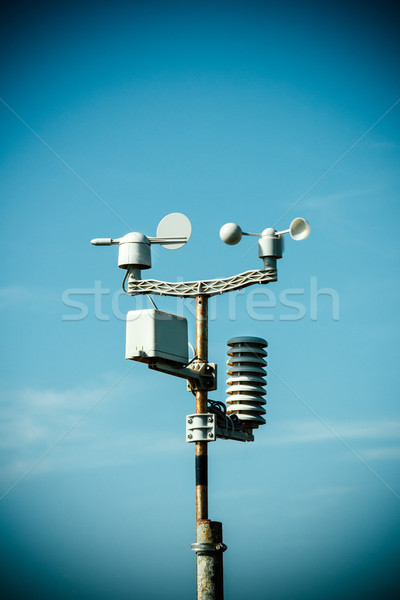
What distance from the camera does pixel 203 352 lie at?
678 inches

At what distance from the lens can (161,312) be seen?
16750 mm

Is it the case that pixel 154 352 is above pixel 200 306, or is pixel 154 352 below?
below

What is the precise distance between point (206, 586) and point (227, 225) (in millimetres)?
6200

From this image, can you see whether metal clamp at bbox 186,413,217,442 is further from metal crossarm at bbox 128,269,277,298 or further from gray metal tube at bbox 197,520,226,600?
metal crossarm at bbox 128,269,277,298

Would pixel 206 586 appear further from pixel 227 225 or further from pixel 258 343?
pixel 227 225

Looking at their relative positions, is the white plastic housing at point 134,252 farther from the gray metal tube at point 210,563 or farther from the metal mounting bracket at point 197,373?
the gray metal tube at point 210,563

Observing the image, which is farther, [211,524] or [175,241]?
[175,241]

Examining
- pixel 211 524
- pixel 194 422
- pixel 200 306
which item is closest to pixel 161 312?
pixel 200 306

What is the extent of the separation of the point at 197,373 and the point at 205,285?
154 cm

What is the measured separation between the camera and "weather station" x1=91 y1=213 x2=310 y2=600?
52.4 feet

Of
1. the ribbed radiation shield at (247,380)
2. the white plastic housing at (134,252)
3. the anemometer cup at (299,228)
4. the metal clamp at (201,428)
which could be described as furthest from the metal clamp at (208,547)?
the anemometer cup at (299,228)

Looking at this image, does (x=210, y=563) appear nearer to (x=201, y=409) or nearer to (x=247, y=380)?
(x=201, y=409)

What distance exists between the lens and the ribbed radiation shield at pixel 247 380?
17.7 m

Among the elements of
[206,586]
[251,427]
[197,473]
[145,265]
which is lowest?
[206,586]
